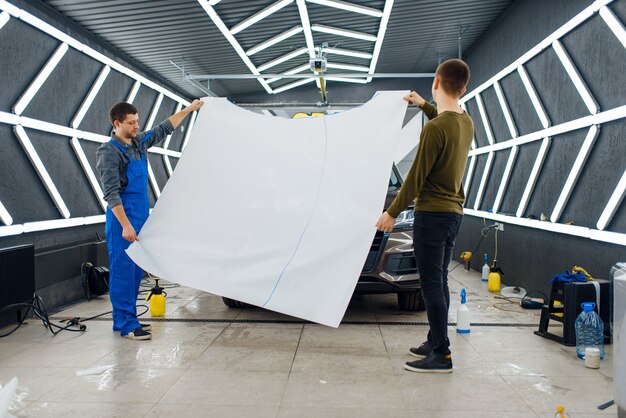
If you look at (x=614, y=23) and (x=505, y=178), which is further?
(x=505, y=178)

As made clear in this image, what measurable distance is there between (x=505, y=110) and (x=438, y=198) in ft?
14.9

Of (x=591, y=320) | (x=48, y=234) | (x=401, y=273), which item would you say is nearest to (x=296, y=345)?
(x=401, y=273)

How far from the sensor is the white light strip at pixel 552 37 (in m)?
4.52

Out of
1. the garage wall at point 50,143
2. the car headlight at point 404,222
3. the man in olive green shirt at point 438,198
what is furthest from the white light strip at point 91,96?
the man in olive green shirt at point 438,198

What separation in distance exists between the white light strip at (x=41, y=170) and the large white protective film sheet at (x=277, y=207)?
1.85 meters

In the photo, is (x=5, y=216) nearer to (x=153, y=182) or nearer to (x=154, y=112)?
(x=153, y=182)

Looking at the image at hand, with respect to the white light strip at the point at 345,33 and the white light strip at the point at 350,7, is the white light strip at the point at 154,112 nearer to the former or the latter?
the white light strip at the point at 345,33

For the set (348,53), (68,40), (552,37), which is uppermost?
(348,53)

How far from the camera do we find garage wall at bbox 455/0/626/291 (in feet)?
14.2

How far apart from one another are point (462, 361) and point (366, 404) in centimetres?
105

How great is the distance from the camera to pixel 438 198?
3.11 meters

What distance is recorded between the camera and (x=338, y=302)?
131 inches

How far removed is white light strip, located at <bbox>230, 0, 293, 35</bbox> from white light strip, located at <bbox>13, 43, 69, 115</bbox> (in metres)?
2.30

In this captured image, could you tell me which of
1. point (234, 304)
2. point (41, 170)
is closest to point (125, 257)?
point (234, 304)
